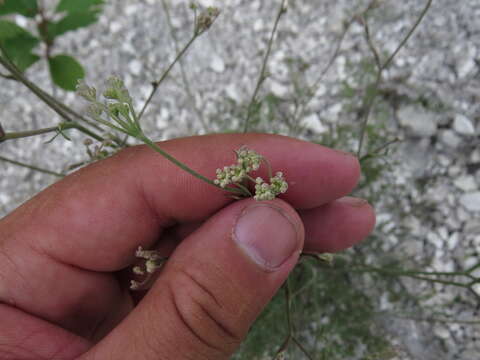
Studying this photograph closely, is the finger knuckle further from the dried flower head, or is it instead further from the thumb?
the dried flower head

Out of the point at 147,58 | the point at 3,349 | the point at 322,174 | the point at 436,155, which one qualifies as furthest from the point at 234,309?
the point at 147,58

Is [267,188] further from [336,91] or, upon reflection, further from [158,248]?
[336,91]

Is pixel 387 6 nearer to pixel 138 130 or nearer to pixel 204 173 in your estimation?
pixel 204 173

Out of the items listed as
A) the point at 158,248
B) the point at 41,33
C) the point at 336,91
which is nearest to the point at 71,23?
the point at 41,33

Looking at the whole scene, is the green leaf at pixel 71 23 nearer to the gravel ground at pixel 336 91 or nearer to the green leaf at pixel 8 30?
the green leaf at pixel 8 30

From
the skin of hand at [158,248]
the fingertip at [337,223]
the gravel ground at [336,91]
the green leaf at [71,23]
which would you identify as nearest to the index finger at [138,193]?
the skin of hand at [158,248]

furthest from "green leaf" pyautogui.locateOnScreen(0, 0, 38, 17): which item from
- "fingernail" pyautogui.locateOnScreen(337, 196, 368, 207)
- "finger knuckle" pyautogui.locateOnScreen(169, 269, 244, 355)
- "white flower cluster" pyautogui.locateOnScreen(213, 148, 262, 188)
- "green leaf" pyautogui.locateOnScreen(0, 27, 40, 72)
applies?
"fingernail" pyautogui.locateOnScreen(337, 196, 368, 207)
